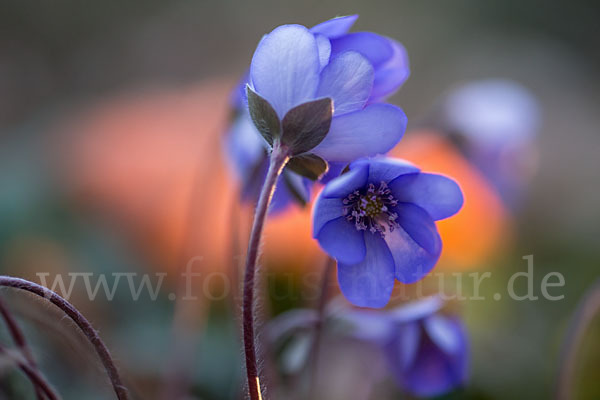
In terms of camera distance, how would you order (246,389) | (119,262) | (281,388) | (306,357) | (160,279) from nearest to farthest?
(246,389) → (306,357) → (281,388) → (160,279) → (119,262)

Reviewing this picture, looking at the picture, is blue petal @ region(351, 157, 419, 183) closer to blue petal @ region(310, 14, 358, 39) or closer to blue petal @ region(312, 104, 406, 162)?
blue petal @ region(312, 104, 406, 162)

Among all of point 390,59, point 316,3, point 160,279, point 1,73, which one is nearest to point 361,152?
point 390,59

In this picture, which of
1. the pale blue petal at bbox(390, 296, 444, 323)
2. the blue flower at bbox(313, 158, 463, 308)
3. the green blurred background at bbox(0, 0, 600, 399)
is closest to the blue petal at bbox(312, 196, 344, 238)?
the blue flower at bbox(313, 158, 463, 308)

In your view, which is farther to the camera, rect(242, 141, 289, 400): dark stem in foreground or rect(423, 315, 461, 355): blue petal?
rect(423, 315, 461, 355): blue petal

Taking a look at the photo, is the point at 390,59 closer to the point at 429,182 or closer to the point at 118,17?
the point at 429,182

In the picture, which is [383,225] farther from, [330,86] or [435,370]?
[435,370]

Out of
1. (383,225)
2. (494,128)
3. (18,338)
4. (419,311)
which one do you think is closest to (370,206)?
(383,225)
